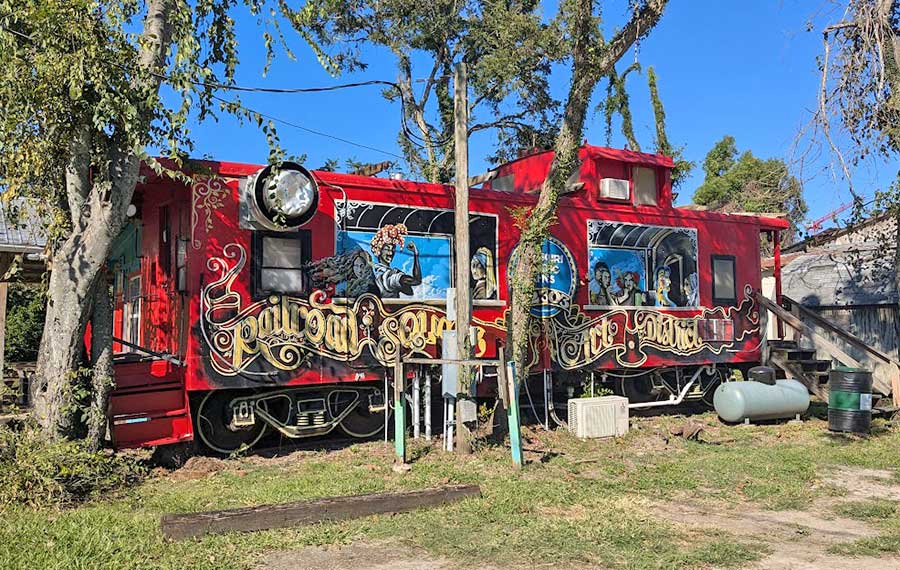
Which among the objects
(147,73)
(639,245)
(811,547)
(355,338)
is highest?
(147,73)

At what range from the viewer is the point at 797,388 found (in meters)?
12.8

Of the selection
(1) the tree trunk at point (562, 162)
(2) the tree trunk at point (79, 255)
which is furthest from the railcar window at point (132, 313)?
(1) the tree trunk at point (562, 162)

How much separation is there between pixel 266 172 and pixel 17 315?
41.9 feet

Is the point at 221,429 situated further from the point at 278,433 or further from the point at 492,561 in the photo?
the point at 492,561

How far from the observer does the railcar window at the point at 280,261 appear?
9438 mm

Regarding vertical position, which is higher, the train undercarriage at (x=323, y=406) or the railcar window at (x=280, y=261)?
the railcar window at (x=280, y=261)

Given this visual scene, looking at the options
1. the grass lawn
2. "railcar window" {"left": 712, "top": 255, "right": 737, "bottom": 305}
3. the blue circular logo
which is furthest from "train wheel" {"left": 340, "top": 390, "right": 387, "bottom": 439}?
"railcar window" {"left": 712, "top": 255, "right": 737, "bottom": 305}

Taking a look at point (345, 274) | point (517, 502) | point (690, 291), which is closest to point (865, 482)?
point (517, 502)

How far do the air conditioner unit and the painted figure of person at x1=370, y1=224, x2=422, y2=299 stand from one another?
9.72 ft

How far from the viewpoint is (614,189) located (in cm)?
1255

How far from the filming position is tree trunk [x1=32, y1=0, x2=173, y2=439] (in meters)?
7.63

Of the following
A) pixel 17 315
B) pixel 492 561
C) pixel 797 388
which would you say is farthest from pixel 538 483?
pixel 17 315

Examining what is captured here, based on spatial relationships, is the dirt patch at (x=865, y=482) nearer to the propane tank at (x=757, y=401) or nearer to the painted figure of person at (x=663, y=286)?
the propane tank at (x=757, y=401)

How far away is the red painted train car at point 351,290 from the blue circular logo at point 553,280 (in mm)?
23
